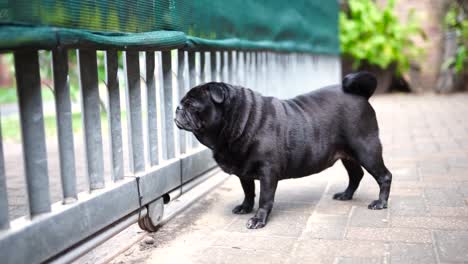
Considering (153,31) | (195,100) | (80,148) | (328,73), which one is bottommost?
(80,148)

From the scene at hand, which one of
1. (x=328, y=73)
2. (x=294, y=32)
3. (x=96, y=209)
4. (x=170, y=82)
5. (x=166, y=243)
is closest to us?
(x=96, y=209)

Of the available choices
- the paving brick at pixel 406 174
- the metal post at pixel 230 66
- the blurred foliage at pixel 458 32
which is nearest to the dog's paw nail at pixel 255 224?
the paving brick at pixel 406 174

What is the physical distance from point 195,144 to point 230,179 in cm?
64

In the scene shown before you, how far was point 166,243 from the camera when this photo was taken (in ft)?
9.91

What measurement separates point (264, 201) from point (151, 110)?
2.98 ft

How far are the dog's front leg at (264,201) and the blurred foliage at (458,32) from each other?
9.32 metres

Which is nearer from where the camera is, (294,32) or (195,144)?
(195,144)

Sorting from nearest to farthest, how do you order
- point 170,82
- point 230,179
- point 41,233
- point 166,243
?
1. point 41,233
2. point 166,243
3. point 170,82
4. point 230,179

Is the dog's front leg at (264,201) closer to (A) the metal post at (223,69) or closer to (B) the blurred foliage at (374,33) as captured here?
(A) the metal post at (223,69)

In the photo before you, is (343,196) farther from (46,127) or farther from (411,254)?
(46,127)


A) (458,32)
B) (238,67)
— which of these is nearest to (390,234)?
(238,67)

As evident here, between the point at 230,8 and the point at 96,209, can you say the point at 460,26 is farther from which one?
the point at 96,209

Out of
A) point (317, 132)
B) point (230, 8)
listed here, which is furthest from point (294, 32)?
point (317, 132)

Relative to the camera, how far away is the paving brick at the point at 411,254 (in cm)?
257
